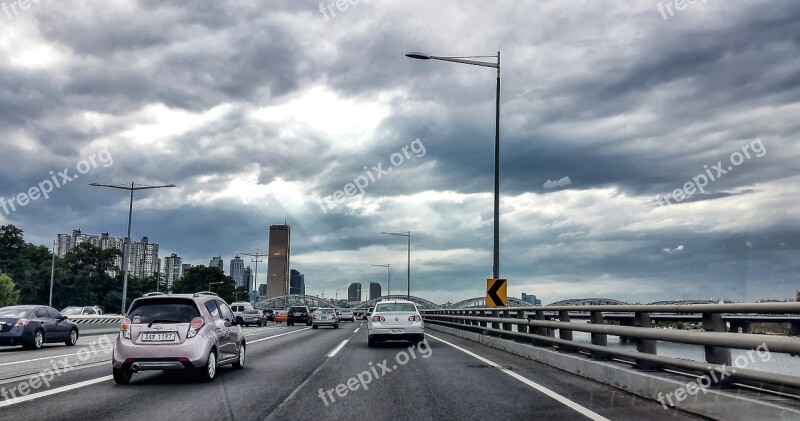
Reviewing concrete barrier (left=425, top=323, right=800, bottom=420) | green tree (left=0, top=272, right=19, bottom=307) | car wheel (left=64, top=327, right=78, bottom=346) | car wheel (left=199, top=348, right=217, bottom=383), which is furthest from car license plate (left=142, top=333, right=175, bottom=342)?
green tree (left=0, top=272, right=19, bottom=307)

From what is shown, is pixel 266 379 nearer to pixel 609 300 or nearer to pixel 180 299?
pixel 180 299

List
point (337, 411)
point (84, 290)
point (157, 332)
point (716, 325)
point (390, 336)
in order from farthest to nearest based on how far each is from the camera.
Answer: point (84, 290) → point (390, 336) → point (157, 332) → point (337, 411) → point (716, 325)

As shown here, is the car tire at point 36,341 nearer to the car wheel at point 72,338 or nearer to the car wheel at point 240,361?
the car wheel at point 72,338

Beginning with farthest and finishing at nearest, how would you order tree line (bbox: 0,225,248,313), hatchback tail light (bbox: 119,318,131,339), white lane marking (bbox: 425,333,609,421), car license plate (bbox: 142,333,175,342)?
tree line (bbox: 0,225,248,313) → hatchback tail light (bbox: 119,318,131,339) → car license plate (bbox: 142,333,175,342) → white lane marking (bbox: 425,333,609,421)

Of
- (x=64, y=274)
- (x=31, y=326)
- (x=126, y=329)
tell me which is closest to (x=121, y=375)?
(x=126, y=329)

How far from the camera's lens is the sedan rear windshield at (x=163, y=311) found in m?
A: 12.0

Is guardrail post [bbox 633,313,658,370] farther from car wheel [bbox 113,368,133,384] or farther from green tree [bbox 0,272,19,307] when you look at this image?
green tree [bbox 0,272,19,307]

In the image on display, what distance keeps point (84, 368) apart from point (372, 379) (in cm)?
674

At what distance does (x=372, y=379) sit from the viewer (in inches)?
472

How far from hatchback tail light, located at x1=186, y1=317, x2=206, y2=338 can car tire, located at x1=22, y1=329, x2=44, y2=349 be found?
12.6 meters

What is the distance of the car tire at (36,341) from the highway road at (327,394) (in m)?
6.73

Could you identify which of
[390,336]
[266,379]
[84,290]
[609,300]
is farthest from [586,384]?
[84,290]

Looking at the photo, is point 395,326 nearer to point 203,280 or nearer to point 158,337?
point 158,337

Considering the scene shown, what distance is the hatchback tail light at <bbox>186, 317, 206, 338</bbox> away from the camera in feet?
38.9
